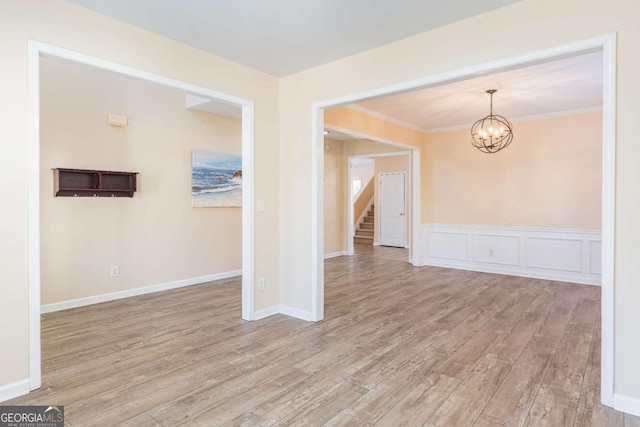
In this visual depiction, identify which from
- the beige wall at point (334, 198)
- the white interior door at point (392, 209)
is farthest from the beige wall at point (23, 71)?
the white interior door at point (392, 209)

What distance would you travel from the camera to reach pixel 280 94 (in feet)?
13.5

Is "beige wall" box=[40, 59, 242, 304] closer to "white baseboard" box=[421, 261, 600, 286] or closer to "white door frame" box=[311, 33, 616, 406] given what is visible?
"white door frame" box=[311, 33, 616, 406]

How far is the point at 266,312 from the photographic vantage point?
13.0 ft

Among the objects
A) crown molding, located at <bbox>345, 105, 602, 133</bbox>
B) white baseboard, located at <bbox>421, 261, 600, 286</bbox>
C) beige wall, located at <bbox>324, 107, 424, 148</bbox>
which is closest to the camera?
beige wall, located at <bbox>324, 107, 424, 148</bbox>

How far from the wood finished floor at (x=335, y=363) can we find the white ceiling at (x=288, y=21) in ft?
8.95

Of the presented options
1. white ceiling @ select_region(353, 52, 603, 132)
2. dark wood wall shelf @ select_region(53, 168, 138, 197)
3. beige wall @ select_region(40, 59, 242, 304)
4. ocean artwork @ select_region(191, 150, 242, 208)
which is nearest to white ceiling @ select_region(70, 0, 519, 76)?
white ceiling @ select_region(353, 52, 603, 132)

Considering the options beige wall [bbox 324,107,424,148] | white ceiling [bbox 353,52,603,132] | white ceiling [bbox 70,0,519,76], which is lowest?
beige wall [bbox 324,107,424,148]

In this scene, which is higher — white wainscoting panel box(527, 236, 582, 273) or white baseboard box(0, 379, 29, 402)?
white wainscoting panel box(527, 236, 582, 273)

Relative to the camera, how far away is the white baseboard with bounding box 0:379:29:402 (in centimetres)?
221

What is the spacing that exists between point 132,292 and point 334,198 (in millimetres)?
4990

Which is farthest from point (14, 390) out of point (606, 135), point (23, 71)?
point (606, 135)

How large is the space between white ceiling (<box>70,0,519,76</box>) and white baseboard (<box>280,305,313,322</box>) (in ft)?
8.85

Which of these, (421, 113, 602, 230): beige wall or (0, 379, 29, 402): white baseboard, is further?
(421, 113, 602, 230): beige wall

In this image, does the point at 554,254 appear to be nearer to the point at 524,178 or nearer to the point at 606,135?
the point at 524,178
